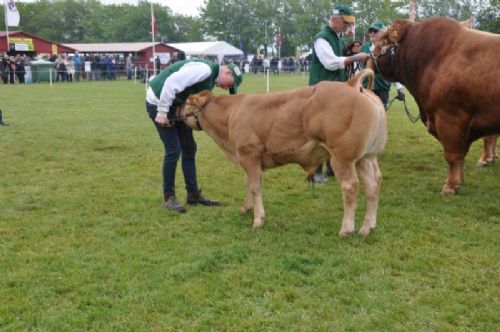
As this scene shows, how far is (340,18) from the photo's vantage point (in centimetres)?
718

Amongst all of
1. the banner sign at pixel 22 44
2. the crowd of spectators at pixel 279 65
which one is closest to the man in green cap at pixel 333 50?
the crowd of spectators at pixel 279 65

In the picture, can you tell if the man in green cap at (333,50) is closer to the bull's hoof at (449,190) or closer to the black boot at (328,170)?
the black boot at (328,170)

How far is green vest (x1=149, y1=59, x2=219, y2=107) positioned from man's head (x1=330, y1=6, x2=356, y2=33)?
2.06 metres

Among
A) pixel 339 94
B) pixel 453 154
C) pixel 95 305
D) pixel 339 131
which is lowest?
pixel 95 305

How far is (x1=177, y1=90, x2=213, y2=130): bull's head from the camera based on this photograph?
6.08 meters

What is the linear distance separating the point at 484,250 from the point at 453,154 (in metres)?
2.17

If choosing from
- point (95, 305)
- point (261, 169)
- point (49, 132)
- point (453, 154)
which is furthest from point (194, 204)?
point (49, 132)

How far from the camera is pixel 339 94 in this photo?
5.22 metres

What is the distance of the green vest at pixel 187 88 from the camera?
604 cm

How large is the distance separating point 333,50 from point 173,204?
9.79ft

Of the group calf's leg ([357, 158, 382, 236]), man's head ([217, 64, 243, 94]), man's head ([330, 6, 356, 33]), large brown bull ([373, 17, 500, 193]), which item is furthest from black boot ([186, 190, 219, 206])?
large brown bull ([373, 17, 500, 193])

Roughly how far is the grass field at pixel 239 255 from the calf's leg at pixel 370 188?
0.48 feet

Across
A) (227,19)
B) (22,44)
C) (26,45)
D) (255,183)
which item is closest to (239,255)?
(255,183)

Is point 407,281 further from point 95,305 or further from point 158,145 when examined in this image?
point 158,145
